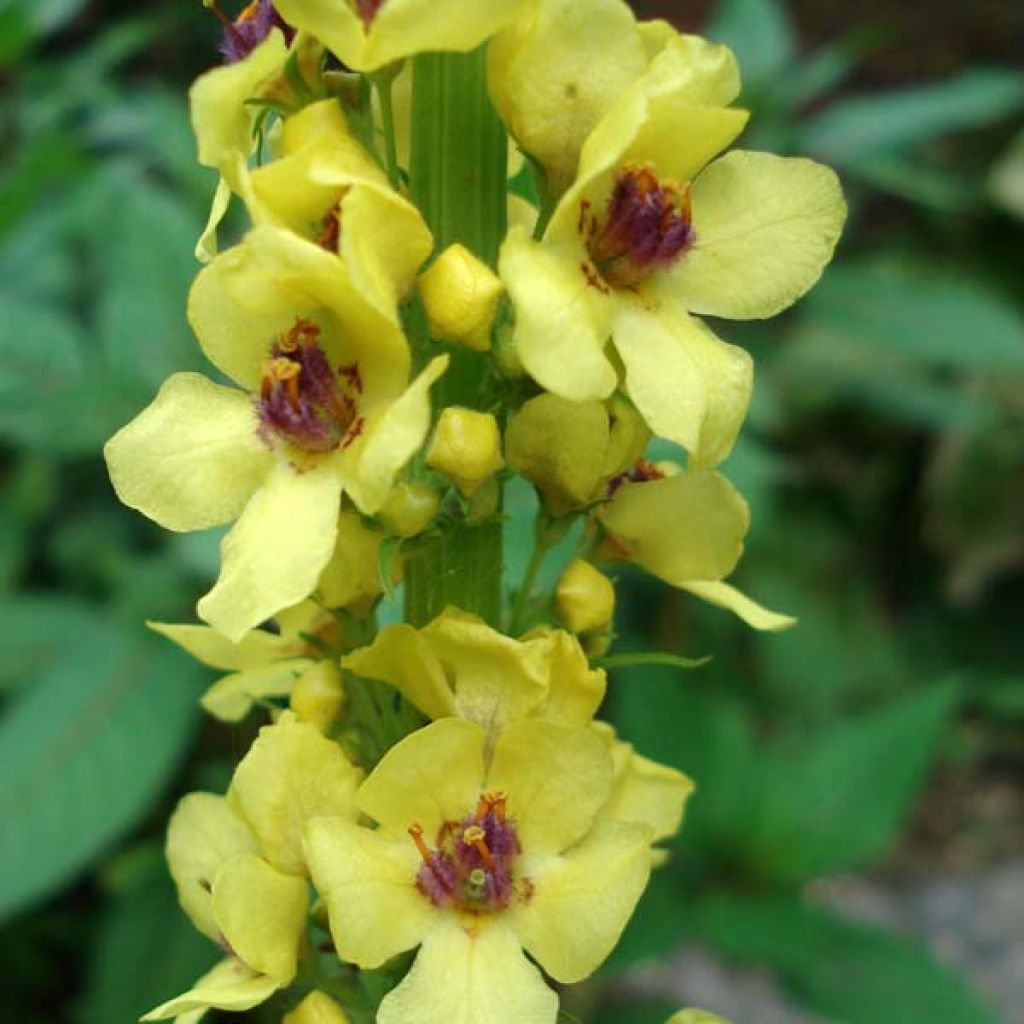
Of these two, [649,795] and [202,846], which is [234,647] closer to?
[202,846]

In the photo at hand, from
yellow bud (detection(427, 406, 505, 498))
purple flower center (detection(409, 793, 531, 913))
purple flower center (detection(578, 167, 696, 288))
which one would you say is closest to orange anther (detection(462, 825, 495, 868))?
purple flower center (detection(409, 793, 531, 913))

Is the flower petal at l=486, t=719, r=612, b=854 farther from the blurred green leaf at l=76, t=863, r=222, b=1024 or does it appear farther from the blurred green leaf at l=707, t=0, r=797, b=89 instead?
the blurred green leaf at l=707, t=0, r=797, b=89

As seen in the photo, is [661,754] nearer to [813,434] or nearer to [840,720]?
[840,720]

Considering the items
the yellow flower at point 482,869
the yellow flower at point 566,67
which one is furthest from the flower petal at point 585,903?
the yellow flower at point 566,67

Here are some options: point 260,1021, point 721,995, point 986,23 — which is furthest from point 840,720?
point 986,23

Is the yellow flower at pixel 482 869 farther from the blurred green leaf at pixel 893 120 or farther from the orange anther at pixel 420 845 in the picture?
the blurred green leaf at pixel 893 120

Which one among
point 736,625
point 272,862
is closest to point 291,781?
point 272,862
